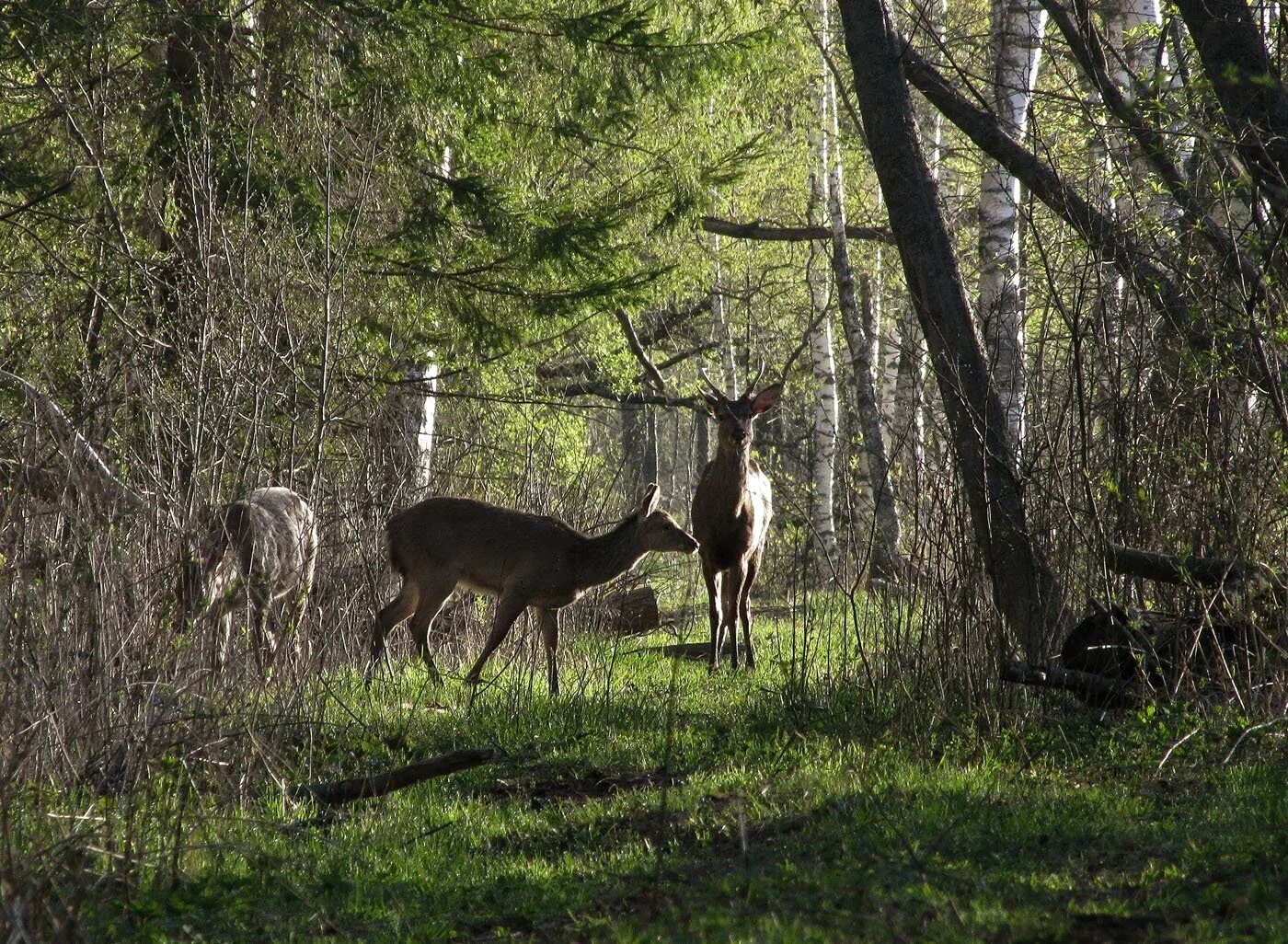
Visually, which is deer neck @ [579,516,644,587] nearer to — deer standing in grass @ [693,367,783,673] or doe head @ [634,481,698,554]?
doe head @ [634,481,698,554]

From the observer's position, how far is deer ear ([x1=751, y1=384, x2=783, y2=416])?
1163 centimetres

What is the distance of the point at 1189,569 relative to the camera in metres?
7.20

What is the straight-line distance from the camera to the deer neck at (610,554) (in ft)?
35.6

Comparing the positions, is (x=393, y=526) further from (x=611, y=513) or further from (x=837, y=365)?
(x=837, y=365)

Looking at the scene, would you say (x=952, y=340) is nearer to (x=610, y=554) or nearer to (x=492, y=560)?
(x=610, y=554)

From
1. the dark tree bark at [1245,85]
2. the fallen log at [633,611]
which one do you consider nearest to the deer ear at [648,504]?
the fallen log at [633,611]

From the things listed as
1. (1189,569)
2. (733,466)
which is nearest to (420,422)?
(733,466)

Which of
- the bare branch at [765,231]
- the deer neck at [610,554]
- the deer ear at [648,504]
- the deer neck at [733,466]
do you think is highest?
the bare branch at [765,231]

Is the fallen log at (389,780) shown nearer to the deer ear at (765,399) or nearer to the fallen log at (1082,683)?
the fallen log at (1082,683)

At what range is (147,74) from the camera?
11039 millimetres

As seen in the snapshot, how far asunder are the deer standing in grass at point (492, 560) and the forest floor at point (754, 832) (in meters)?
2.00

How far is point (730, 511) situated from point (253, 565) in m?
5.11

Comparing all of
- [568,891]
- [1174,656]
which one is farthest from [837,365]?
[568,891]

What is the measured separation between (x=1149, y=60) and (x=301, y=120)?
915 cm
